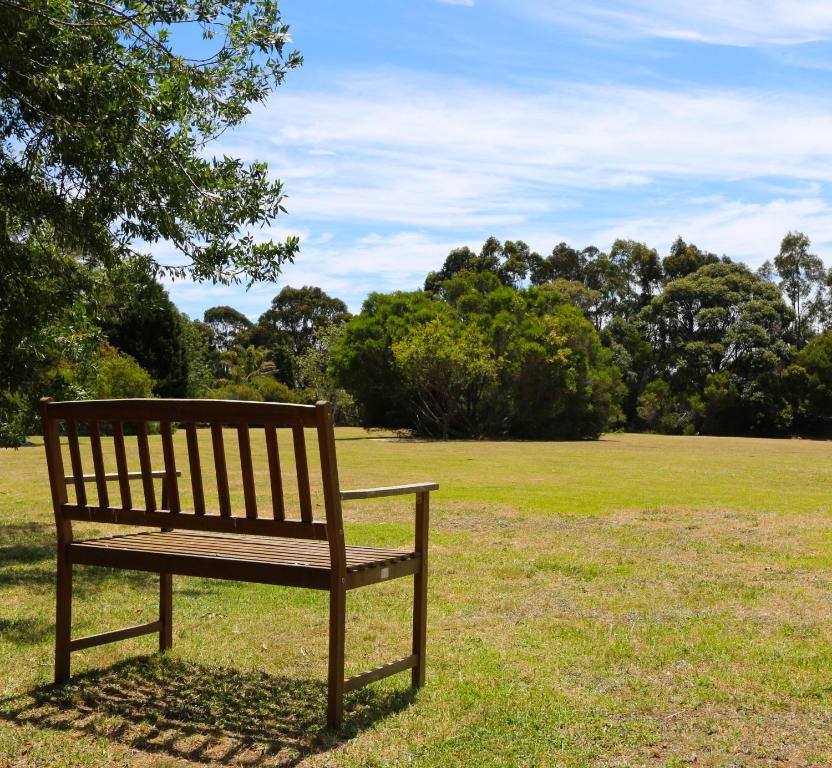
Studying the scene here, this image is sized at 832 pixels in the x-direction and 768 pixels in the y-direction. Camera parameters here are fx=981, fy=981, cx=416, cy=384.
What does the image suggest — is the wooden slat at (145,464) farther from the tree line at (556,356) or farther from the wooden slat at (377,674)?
the tree line at (556,356)

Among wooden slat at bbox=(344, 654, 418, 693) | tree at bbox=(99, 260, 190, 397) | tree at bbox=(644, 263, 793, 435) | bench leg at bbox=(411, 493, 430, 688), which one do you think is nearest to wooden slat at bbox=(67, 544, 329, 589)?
wooden slat at bbox=(344, 654, 418, 693)

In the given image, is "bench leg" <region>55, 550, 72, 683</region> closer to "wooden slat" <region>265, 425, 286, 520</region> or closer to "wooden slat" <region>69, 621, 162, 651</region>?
"wooden slat" <region>69, 621, 162, 651</region>

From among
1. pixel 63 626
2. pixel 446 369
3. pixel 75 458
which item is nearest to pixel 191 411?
pixel 75 458

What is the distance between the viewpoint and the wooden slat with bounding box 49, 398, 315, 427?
400cm

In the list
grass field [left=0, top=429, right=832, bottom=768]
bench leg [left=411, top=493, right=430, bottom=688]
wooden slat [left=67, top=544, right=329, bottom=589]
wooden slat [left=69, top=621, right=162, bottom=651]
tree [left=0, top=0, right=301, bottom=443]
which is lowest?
grass field [left=0, top=429, right=832, bottom=768]

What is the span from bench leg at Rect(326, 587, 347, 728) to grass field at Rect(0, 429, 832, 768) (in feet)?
0.37

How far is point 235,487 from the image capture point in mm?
16891

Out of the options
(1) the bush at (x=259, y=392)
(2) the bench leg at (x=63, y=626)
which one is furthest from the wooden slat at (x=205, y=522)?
(1) the bush at (x=259, y=392)

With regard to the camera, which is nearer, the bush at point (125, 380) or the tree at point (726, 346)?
the bush at point (125, 380)

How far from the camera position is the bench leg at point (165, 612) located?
5.34m

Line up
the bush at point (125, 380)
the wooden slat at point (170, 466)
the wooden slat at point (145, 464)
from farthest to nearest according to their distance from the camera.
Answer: the bush at point (125, 380)
the wooden slat at point (145, 464)
the wooden slat at point (170, 466)

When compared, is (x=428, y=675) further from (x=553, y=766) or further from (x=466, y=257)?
(x=466, y=257)

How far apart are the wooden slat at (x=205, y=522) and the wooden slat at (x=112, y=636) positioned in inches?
→ 24.8

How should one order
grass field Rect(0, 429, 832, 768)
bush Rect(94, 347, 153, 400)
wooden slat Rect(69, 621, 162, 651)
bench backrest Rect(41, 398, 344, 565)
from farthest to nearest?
bush Rect(94, 347, 153, 400) → wooden slat Rect(69, 621, 162, 651) → bench backrest Rect(41, 398, 344, 565) → grass field Rect(0, 429, 832, 768)
